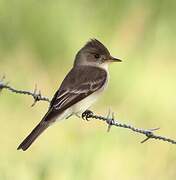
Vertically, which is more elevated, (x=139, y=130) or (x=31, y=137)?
(x=139, y=130)

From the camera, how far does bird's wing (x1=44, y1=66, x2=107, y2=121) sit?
28.3ft

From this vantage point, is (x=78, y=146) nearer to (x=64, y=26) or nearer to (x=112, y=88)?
(x=112, y=88)

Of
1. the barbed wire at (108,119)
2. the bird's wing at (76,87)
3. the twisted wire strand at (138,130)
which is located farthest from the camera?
the bird's wing at (76,87)

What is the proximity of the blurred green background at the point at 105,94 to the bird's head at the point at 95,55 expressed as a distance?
677mm

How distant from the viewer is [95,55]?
9.60m

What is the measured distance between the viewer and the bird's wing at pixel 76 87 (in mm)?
8625

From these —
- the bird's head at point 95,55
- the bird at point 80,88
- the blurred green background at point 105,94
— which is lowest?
the blurred green background at point 105,94

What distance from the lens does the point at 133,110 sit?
1050cm

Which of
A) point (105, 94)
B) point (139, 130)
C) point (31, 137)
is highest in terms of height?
point (139, 130)

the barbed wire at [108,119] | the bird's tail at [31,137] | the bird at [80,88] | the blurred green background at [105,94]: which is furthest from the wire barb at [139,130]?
the blurred green background at [105,94]

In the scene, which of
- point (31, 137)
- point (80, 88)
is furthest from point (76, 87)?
point (31, 137)

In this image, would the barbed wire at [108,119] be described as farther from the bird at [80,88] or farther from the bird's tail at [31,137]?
the bird's tail at [31,137]

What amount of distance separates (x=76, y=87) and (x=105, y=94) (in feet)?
6.20

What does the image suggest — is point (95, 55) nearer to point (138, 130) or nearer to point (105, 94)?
point (105, 94)
